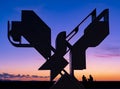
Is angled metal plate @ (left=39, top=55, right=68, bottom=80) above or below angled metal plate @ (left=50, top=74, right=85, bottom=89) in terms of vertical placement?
above

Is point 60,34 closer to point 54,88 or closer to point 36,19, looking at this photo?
point 36,19

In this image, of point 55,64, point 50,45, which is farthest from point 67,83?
point 50,45

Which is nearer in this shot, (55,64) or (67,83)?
(55,64)

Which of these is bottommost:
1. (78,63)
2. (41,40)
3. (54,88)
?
(54,88)

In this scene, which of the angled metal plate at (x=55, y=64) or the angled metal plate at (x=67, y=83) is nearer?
the angled metal plate at (x=55, y=64)

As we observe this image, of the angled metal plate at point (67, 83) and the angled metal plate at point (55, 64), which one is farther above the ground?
the angled metal plate at point (55, 64)

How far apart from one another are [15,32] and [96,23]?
3.35m

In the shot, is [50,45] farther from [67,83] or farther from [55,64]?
[67,83]

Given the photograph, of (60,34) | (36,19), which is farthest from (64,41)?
(36,19)

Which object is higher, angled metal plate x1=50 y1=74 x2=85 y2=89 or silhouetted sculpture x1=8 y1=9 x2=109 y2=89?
silhouetted sculpture x1=8 y1=9 x2=109 y2=89

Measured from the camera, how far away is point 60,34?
15.1m

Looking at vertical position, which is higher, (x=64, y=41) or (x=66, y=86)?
(x=64, y=41)

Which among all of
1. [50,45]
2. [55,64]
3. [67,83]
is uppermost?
[50,45]

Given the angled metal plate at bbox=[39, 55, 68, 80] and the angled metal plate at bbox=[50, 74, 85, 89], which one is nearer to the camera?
the angled metal plate at bbox=[39, 55, 68, 80]
